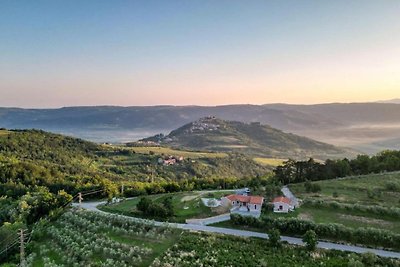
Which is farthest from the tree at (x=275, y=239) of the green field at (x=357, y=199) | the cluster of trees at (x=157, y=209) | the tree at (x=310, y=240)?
the cluster of trees at (x=157, y=209)

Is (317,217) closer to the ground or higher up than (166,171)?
higher up

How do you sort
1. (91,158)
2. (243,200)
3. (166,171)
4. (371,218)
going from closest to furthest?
(371,218) → (243,200) → (166,171) → (91,158)

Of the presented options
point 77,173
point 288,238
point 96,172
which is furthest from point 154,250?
point 96,172

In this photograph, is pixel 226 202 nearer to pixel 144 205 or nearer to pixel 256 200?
pixel 256 200

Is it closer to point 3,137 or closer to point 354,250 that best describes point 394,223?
point 354,250

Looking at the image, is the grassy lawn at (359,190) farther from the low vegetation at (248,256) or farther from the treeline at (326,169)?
the low vegetation at (248,256)

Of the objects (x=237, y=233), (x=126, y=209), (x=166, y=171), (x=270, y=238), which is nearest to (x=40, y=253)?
(x=126, y=209)
